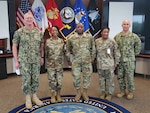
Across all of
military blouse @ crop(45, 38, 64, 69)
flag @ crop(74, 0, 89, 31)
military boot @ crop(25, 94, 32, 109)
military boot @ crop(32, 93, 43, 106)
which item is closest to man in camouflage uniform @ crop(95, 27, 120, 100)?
military blouse @ crop(45, 38, 64, 69)

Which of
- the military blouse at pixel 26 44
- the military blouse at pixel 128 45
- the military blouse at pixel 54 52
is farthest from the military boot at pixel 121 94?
the military blouse at pixel 26 44

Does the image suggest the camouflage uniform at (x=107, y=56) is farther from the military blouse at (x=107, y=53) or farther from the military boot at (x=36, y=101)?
the military boot at (x=36, y=101)

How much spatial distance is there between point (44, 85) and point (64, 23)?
204 cm

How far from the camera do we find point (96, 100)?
360cm

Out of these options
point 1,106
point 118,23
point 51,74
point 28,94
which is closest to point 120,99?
point 51,74

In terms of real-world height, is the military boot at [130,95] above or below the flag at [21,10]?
below

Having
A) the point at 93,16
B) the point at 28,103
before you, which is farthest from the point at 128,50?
the point at 93,16

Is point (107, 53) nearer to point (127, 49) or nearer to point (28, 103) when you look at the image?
point (127, 49)

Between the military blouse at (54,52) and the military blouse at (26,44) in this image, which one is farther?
the military blouse at (54,52)

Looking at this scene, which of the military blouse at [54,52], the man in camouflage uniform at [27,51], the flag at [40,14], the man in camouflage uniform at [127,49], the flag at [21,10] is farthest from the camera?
the flag at [40,14]

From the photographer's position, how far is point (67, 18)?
18.8ft

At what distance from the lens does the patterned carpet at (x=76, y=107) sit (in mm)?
3186

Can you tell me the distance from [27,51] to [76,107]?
3.92 feet

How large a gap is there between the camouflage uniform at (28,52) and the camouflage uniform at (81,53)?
1.85 ft
